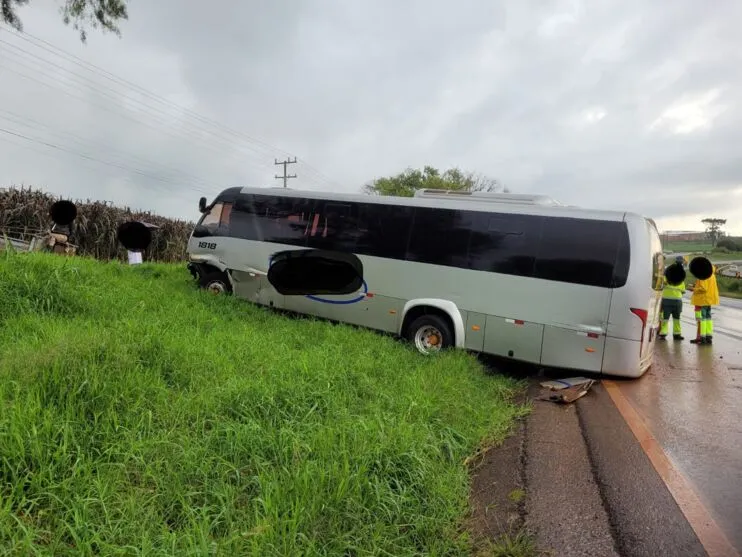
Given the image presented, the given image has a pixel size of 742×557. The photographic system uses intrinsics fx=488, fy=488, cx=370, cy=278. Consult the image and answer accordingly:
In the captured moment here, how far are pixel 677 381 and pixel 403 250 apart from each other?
170 inches

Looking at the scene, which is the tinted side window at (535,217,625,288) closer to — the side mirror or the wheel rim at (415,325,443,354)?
the wheel rim at (415,325,443,354)

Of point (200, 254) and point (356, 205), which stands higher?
point (356, 205)

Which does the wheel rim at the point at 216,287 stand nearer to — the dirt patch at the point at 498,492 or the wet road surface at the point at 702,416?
the dirt patch at the point at 498,492

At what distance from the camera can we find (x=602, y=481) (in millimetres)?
3570

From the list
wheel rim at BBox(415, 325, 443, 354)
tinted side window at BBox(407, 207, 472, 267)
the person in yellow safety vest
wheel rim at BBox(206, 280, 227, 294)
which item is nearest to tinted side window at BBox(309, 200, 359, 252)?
tinted side window at BBox(407, 207, 472, 267)

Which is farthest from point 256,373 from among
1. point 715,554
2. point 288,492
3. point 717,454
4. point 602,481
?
point 717,454

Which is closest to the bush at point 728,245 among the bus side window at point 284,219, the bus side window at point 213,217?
the bus side window at point 284,219

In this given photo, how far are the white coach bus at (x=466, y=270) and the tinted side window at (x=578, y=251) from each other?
1cm

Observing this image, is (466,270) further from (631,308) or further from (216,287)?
(216,287)

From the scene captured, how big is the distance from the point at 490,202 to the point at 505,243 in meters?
0.80

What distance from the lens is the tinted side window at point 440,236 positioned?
7270 mm

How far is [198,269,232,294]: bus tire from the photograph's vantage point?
32.3 ft

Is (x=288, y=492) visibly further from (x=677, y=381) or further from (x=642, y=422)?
(x=677, y=381)

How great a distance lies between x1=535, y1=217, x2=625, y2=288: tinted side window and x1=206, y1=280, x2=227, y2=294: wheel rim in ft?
20.3
